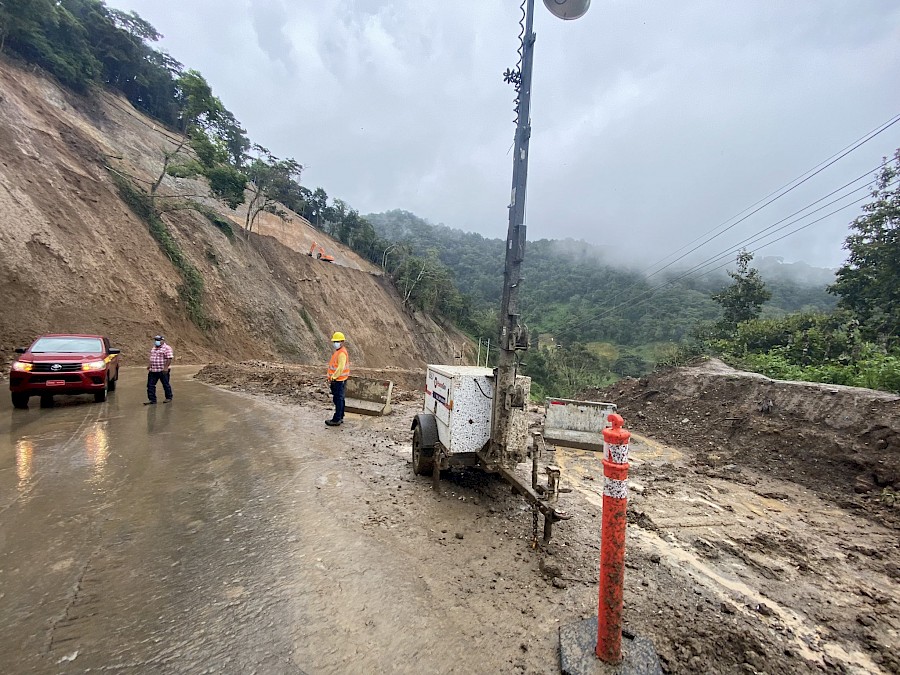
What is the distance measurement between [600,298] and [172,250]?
2639 inches

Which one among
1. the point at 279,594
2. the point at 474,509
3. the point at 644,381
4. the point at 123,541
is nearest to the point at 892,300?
the point at 644,381

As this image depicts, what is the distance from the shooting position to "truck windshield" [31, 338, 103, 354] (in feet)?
26.7

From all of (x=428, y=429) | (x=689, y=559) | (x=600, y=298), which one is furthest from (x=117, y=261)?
(x=600, y=298)

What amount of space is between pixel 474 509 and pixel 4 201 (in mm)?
21012

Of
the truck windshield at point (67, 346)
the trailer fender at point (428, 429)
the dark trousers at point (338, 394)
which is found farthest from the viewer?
the truck windshield at point (67, 346)

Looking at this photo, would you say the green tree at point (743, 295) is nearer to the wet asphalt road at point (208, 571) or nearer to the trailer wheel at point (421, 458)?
the trailer wheel at point (421, 458)

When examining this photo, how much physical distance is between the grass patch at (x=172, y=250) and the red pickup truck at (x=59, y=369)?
12635 millimetres

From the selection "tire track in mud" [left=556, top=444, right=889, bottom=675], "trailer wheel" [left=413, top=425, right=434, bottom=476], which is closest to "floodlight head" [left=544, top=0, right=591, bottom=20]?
"trailer wheel" [left=413, top=425, right=434, bottom=476]

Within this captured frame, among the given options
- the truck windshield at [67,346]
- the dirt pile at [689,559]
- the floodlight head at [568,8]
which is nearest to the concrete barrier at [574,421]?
the dirt pile at [689,559]

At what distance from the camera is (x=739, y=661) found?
8.18ft

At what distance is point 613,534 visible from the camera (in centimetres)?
226

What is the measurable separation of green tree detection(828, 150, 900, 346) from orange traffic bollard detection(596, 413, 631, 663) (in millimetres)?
18920

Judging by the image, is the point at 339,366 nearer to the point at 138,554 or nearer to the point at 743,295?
the point at 138,554

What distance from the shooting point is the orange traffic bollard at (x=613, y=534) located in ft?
7.33
